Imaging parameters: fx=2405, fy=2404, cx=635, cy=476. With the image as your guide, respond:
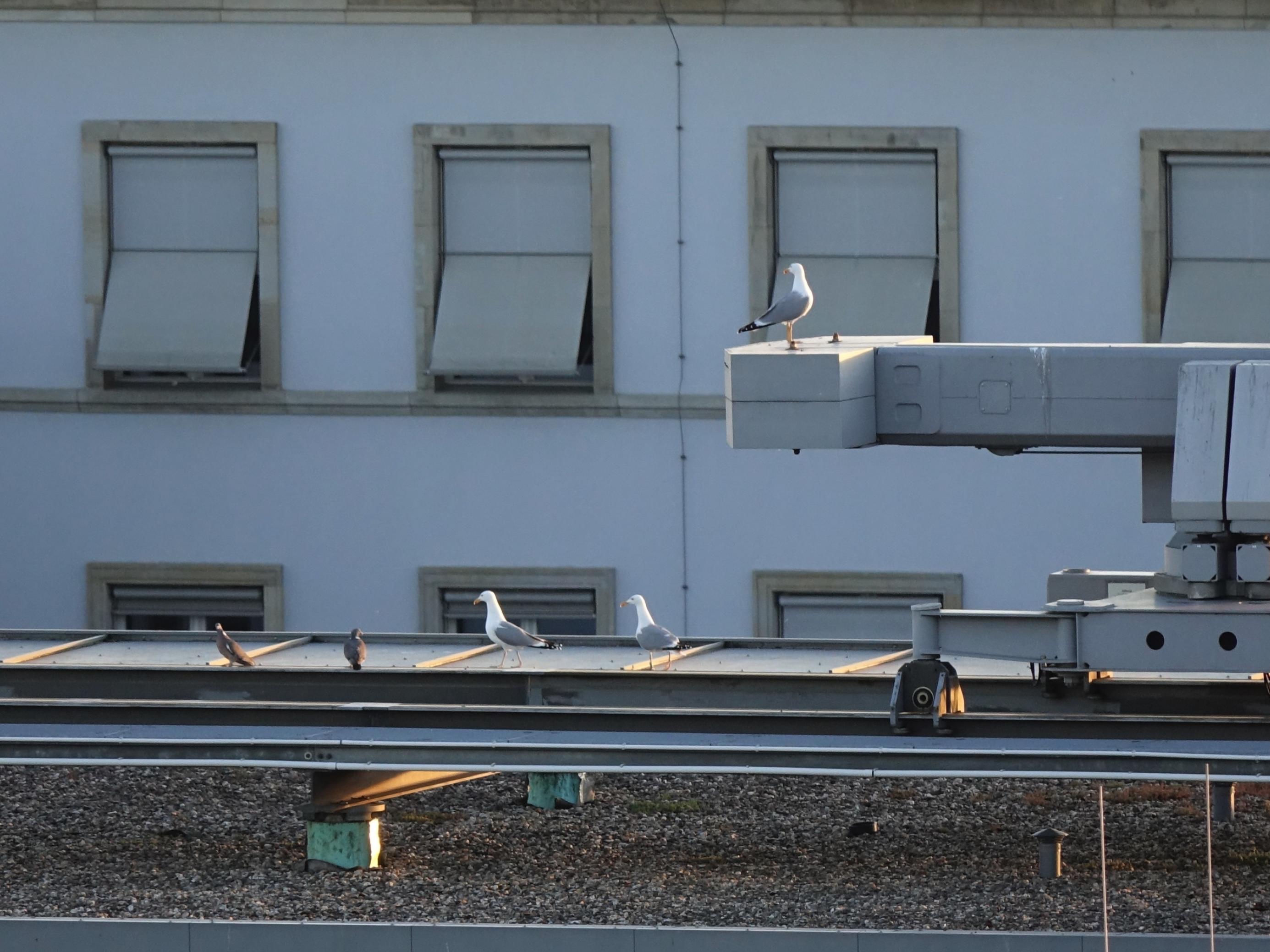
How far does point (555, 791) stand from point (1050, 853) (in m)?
Result: 3.36

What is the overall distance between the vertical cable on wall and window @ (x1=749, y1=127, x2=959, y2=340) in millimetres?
620

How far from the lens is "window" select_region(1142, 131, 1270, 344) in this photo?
20.0m

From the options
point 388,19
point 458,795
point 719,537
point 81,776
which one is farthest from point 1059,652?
point 388,19

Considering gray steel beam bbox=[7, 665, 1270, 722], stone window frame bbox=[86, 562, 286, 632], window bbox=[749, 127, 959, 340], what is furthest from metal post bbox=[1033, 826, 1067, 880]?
stone window frame bbox=[86, 562, 286, 632]

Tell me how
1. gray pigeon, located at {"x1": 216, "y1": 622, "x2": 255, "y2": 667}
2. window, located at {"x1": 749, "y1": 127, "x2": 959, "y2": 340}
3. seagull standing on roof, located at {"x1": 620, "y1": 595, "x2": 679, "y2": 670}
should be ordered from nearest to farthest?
seagull standing on roof, located at {"x1": 620, "y1": 595, "x2": 679, "y2": 670} < gray pigeon, located at {"x1": 216, "y1": 622, "x2": 255, "y2": 667} < window, located at {"x1": 749, "y1": 127, "x2": 959, "y2": 340}

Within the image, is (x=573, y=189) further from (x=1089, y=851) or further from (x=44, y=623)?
(x=1089, y=851)

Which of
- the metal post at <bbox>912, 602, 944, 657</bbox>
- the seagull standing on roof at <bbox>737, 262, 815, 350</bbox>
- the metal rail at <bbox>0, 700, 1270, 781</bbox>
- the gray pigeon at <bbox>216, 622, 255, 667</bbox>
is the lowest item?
the metal rail at <bbox>0, 700, 1270, 781</bbox>

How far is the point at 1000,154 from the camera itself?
2031cm

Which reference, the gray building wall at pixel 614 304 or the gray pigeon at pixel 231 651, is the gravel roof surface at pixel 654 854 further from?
the gray building wall at pixel 614 304

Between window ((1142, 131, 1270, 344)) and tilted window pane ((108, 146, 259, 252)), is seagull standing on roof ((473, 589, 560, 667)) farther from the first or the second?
window ((1142, 131, 1270, 344))

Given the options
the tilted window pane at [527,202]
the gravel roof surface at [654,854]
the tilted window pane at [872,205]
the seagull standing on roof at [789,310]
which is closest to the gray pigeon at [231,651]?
the gravel roof surface at [654,854]

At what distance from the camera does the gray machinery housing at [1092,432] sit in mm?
11078

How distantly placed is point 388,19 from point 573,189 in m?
2.16

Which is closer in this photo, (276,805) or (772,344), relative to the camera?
(772,344)
